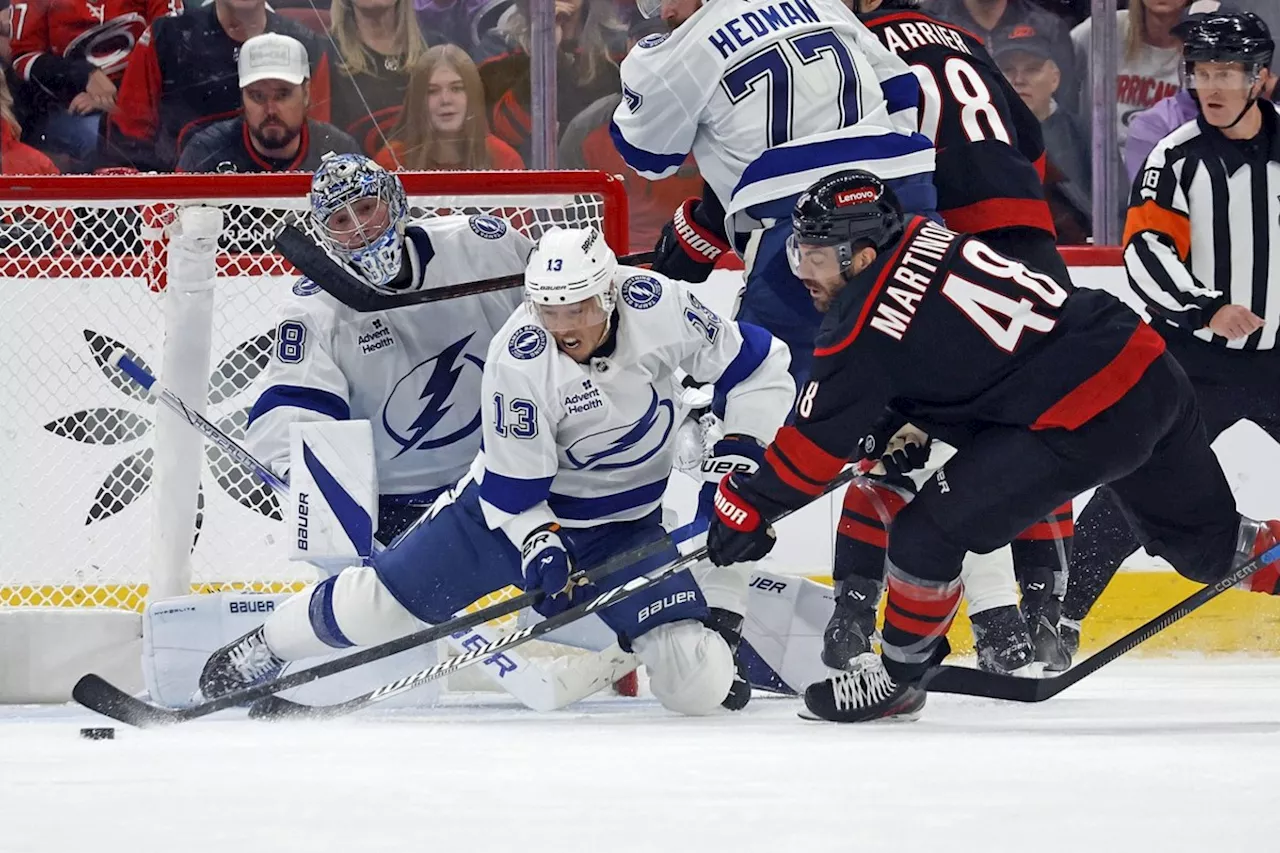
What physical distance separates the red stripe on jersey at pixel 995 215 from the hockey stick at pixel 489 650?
0.50 m

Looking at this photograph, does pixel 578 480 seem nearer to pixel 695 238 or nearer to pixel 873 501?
pixel 873 501

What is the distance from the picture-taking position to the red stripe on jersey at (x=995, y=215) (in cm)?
331

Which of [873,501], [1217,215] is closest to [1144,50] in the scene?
[1217,215]

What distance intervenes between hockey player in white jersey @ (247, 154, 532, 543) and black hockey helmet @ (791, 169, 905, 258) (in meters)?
0.88

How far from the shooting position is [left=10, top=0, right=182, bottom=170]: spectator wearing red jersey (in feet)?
14.7

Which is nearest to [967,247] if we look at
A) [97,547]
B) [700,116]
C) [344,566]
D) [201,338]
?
[700,116]

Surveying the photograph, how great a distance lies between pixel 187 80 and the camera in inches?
176

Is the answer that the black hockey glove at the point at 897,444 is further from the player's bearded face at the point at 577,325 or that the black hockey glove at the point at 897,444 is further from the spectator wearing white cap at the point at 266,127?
the spectator wearing white cap at the point at 266,127

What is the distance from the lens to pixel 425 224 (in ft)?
11.6

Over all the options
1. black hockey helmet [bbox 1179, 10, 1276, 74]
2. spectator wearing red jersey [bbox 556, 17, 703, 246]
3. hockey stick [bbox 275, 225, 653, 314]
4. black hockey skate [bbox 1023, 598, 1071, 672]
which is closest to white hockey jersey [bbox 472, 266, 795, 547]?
hockey stick [bbox 275, 225, 653, 314]

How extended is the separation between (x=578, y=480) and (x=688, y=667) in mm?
369

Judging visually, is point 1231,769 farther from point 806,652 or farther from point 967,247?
point 806,652

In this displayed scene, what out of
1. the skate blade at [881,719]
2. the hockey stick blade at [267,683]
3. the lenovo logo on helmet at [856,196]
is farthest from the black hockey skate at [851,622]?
the lenovo logo on helmet at [856,196]

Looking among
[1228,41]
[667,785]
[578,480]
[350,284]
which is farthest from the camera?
[1228,41]
